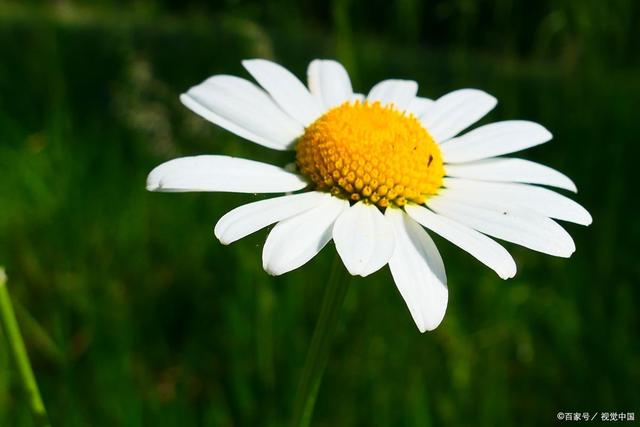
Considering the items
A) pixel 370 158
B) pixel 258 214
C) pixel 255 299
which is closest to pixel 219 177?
pixel 258 214

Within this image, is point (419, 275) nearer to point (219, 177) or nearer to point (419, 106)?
point (219, 177)

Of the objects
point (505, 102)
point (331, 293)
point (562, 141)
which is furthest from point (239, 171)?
point (505, 102)

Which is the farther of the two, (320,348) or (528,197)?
(528,197)

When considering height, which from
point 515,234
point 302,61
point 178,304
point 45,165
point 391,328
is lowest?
point 391,328

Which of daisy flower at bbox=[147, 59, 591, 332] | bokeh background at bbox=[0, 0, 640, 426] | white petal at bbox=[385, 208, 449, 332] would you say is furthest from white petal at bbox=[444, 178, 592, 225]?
bokeh background at bbox=[0, 0, 640, 426]

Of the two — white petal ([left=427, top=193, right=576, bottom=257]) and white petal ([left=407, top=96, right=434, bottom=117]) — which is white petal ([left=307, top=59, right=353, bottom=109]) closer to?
white petal ([left=407, top=96, right=434, bottom=117])

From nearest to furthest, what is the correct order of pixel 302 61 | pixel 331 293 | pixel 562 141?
1. pixel 331 293
2. pixel 562 141
3. pixel 302 61

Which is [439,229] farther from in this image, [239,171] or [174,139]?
[174,139]
